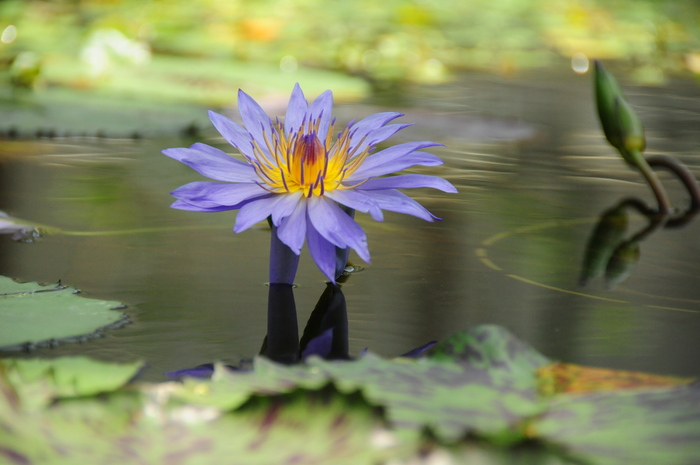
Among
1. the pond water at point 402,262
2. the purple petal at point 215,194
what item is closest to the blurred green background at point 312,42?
the pond water at point 402,262

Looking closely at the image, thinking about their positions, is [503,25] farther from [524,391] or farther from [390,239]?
[524,391]

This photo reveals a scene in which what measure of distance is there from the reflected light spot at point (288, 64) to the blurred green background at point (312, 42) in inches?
0.4

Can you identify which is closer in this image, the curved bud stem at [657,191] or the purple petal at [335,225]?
the purple petal at [335,225]

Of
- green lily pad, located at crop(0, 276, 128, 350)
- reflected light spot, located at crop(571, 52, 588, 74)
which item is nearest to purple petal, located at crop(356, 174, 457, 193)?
green lily pad, located at crop(0, 276, 128, 350)

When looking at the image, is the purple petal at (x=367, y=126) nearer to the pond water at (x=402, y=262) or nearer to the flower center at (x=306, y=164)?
the flower center at (x=306, y=164)

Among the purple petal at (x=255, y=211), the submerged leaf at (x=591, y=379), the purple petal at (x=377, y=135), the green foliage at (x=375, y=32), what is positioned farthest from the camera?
the green foliage at (x=375, y=32)

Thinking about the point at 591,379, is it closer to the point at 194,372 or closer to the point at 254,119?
the point at 194,372

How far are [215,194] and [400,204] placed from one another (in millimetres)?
216

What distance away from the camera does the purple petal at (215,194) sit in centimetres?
93

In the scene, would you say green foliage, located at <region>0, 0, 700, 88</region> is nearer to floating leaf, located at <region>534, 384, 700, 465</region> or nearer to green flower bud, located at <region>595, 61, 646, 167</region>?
green flower bud, located at <region>595, 61, 646, 167</region>

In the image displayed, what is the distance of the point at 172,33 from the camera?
4.66 meters

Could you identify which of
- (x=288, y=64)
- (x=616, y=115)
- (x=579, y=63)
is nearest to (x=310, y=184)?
(x=616, y=115)

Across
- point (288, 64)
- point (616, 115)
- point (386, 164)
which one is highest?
point (288, 64)

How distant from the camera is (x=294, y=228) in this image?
0.91 meters
